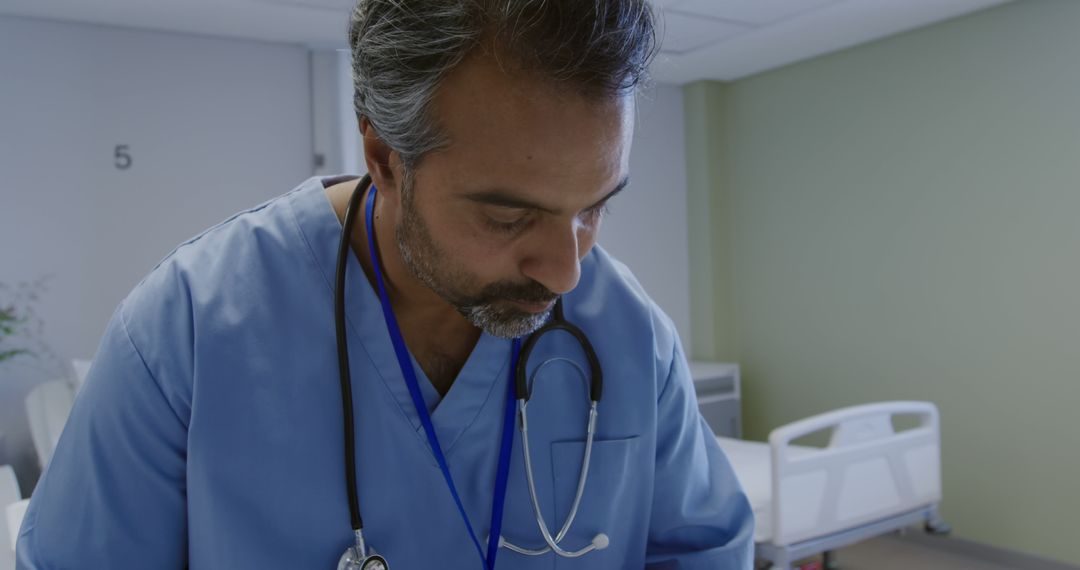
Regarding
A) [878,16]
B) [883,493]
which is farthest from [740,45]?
[883,493]

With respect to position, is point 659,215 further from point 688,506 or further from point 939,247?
point 688,506

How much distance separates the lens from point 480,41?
0.74 m

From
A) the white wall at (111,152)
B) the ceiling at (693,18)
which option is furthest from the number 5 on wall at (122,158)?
the ceiling at (693,18)

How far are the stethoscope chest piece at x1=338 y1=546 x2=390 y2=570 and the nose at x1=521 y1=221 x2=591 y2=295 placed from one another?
323 millimetres

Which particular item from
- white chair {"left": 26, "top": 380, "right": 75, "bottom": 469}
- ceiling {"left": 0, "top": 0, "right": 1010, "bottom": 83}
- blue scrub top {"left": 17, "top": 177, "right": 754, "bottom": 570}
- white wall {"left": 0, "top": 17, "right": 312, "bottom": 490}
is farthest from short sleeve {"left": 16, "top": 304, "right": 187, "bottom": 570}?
white wall {"left": 0, "top": 17, "right": 312, "bottom": 490}

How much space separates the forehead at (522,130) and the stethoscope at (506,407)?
9.2 inches

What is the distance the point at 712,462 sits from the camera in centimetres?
110

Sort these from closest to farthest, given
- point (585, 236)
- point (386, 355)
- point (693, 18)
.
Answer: point (585, 236), point (386, 355), point (693, 18)

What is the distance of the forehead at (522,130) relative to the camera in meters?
0.73

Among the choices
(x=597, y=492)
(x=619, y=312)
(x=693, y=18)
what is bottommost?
(x=597, y=492)

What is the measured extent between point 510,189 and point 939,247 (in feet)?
9.51

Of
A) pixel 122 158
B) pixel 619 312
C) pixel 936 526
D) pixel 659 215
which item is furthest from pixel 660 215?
pixel 619 312

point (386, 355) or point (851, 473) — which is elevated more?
point (386, 355)

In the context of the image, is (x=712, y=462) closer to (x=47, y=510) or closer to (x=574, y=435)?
(x=574, y=435)
